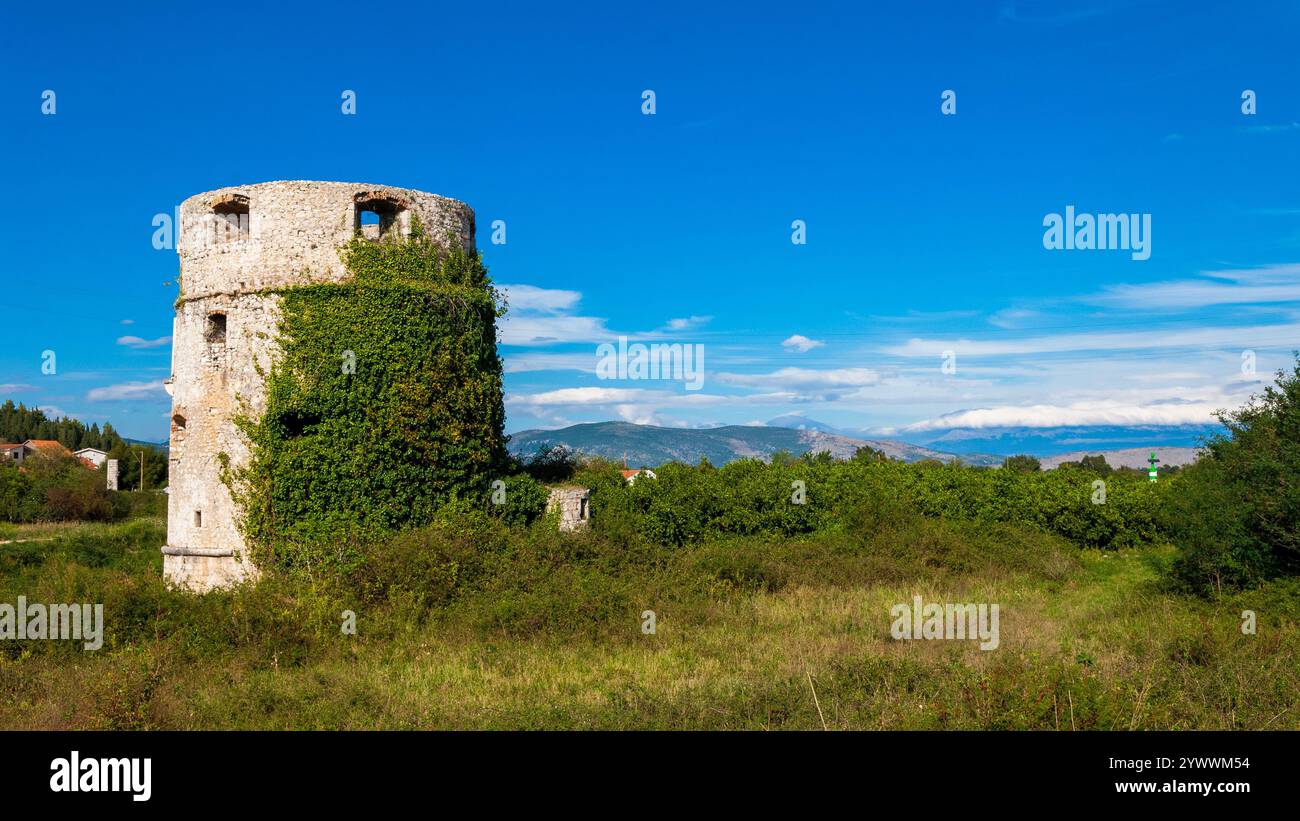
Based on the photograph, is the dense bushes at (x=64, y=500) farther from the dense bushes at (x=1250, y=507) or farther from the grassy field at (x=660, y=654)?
the dense bushes at (x=1250, y=507)

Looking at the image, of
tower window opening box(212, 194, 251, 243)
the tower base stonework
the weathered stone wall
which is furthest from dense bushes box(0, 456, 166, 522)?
the weathered stone wall

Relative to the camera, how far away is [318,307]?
54.1 ft

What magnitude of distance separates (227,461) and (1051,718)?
15.2 meters

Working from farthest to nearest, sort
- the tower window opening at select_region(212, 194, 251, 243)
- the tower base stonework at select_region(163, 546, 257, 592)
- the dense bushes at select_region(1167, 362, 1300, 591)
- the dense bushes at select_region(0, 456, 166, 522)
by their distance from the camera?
the dense bushes at select_region(0, 456, 166, 522)
the tower window opening at select_region(212, 194, 251, 243)
the tower base stonework at select_region(163, 546, 257, 592)
the dense bushes at select_region(1167, 362, 1300, 591)

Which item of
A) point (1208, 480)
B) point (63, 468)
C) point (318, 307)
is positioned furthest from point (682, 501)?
point (63, 468)

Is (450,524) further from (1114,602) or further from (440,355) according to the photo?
(1114,602)

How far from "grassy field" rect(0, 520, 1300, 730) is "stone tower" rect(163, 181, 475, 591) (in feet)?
7.07

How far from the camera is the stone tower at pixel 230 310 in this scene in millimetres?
16609

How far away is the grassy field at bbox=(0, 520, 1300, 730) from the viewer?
927 cm

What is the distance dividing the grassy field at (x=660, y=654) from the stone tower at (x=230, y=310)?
2.15 m

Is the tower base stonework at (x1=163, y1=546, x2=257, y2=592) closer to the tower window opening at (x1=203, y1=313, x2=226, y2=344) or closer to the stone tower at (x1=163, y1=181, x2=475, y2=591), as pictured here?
the stone tower at (x1=163, y1=181, x2=475, y2=591)

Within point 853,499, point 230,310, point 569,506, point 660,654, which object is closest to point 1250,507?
point 853,499

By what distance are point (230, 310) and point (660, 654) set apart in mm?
11260

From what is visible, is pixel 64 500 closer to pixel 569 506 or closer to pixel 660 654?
pixel 569 506
